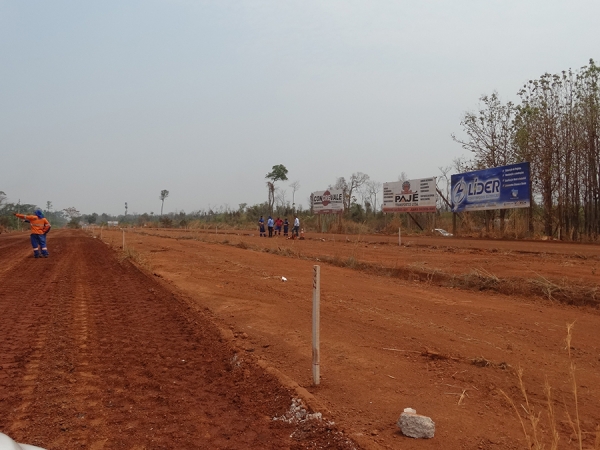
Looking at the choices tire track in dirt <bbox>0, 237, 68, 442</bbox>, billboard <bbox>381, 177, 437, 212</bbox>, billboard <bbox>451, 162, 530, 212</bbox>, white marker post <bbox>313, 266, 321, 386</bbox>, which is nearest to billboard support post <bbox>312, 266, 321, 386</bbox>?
white marker post <bbox>313, 266, 321, 386</bbox>

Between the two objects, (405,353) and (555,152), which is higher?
(555,152)

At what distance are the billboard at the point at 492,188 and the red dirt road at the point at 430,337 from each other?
790 centimetres

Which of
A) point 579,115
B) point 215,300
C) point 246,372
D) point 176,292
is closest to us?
point 246,372

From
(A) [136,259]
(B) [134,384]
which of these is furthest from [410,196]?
(B) [134,384]

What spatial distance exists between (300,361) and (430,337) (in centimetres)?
208

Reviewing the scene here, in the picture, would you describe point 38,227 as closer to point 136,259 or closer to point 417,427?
point 136,259

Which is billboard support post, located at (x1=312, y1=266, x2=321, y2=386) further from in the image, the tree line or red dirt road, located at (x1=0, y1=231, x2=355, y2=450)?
the tree line

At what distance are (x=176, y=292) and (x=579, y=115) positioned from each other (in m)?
20.8

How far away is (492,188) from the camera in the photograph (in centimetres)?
2425

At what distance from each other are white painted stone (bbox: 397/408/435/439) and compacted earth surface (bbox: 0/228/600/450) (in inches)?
4.1

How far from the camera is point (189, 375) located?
574 cm

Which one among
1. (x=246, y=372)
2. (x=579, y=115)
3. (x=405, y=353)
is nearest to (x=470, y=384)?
(x=405, y=353)

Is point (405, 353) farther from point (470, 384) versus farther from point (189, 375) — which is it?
point (189, 375)

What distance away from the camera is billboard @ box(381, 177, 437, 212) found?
29828mm
